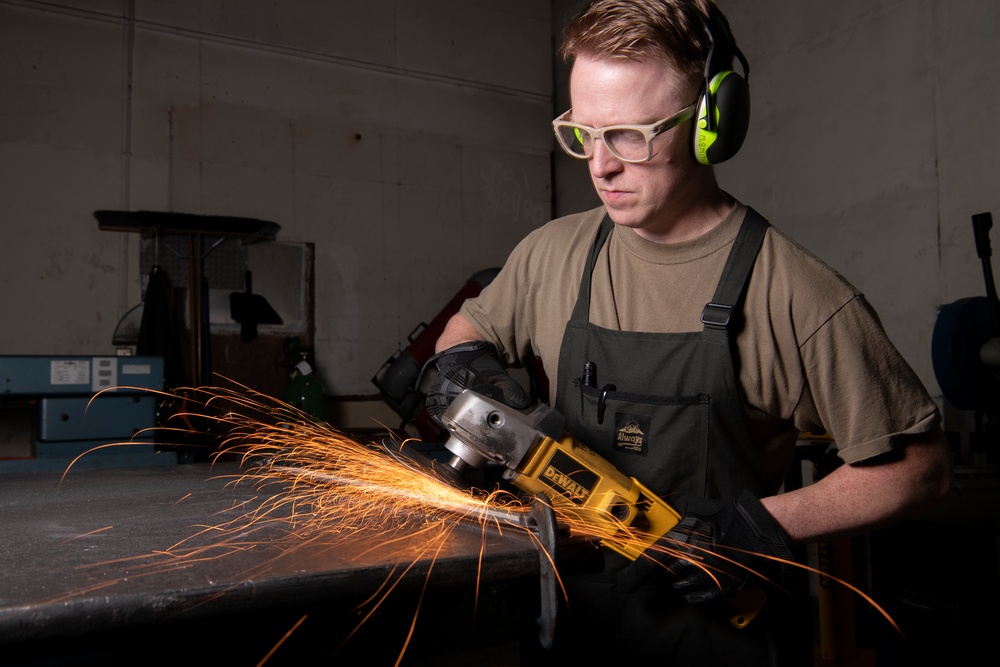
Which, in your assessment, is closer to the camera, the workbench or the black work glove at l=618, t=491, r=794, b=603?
the workbench

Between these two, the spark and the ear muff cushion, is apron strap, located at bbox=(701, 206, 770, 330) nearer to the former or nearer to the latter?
the ear muff cushion

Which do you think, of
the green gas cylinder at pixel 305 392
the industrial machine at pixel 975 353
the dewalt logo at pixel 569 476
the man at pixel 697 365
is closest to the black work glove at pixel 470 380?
the man at pixel 697 365

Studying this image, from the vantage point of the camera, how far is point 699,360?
1427 millimetres

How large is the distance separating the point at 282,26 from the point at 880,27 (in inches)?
165

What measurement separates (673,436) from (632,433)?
0.08 metres

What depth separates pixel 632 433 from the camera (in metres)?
1.49

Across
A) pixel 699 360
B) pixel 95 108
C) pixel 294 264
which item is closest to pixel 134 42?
pixel 95 108

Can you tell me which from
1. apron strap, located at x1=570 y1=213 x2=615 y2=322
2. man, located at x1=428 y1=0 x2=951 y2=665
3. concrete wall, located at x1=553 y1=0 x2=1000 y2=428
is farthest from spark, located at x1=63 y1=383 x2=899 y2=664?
concrete wall, located at x1=553 y1=0 x2=1000 y2=428

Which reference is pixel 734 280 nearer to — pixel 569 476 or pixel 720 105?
pixel 720 105

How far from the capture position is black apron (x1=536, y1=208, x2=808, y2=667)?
4.63 feet

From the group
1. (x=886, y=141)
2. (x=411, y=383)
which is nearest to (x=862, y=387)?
(x=886, y=141)

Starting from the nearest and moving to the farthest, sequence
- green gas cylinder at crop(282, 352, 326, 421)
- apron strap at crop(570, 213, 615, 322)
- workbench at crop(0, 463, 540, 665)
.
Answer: workbench at crop(0, 463, 540, 665), apron strap at crop(570, 213, 615, 322), green gas cylinder at crop(282, 352, 326, 421)

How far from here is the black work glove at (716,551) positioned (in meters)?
1.20

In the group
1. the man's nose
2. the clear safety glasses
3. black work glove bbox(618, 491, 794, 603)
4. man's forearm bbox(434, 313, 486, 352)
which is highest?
the clear safety glasses
